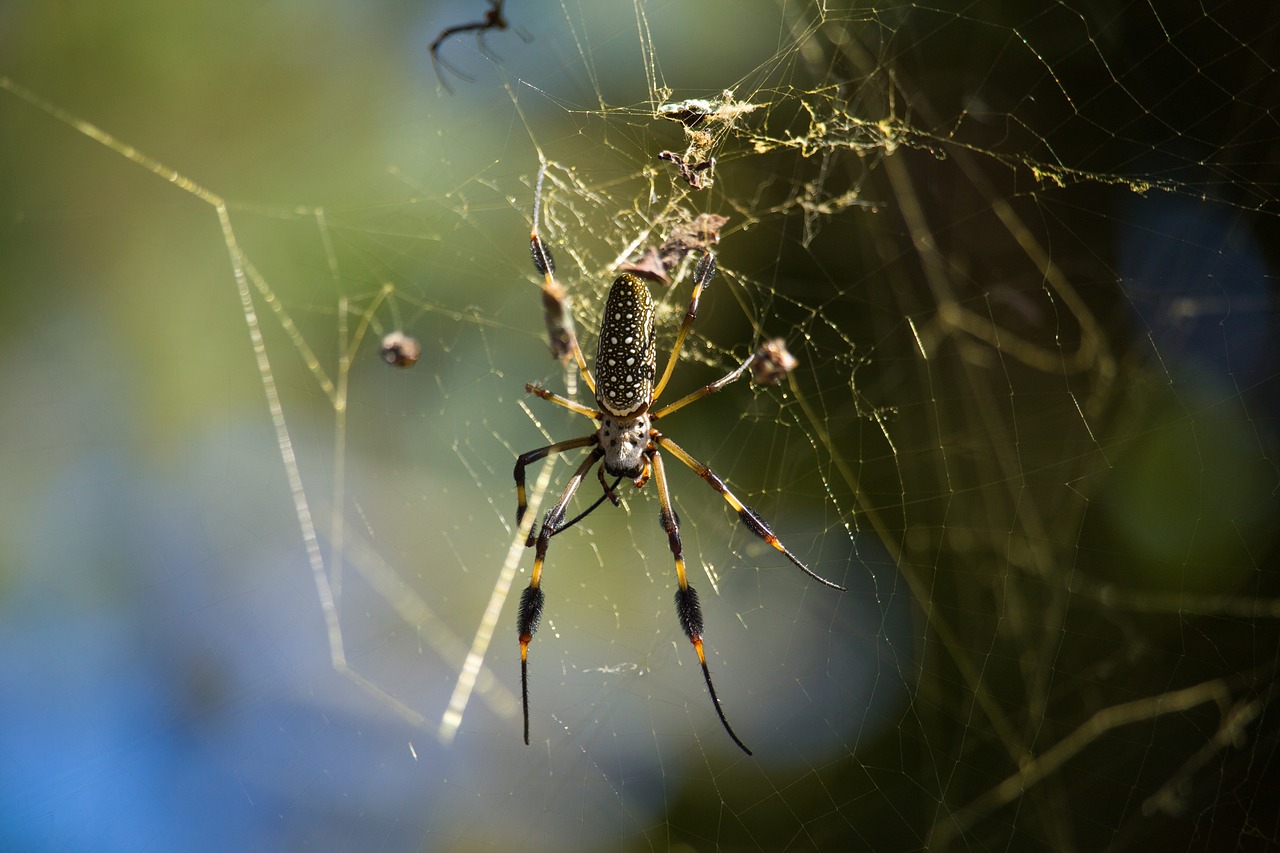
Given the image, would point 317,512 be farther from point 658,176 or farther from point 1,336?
point 658,176

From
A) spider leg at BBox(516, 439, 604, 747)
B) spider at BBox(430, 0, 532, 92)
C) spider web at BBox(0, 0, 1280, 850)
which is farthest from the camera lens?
spider web at BBox(0, 0, 1280, 850)

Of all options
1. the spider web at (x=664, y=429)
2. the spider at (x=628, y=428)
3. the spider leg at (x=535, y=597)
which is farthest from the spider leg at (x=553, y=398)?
the spider web at (x=664, y=429)

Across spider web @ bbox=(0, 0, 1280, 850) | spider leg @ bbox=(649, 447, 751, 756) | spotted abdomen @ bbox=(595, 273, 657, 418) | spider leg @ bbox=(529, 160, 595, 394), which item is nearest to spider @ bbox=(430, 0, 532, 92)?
spider web @ bbox=(0, 0, 1280, 850)

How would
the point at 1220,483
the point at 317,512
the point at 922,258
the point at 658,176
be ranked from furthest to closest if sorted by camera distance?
the point at 317,512
the point at 922,258
the point at 658,176
the point at 1220,483

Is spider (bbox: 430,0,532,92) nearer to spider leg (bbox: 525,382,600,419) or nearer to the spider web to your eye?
the spider web

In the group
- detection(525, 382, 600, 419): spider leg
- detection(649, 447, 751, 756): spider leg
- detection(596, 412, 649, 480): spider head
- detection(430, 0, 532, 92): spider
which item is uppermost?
detection(430, 0, 532, 92): spider

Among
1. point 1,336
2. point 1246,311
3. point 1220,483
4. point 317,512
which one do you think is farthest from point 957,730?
point 1,336

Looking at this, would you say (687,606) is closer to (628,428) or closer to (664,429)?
(628,428)

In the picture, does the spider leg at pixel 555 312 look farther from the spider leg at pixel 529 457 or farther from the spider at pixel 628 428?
the spider leg at pixel 529 457
